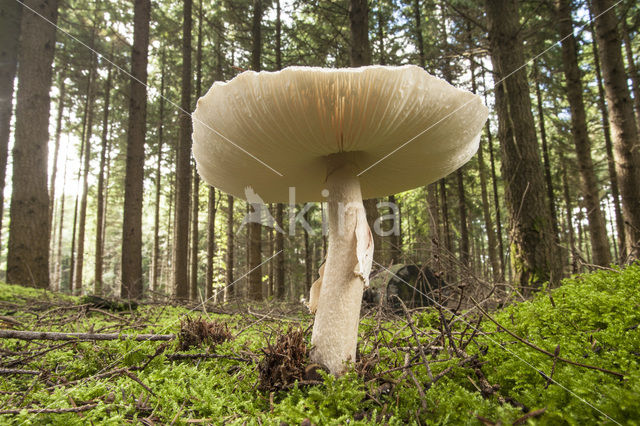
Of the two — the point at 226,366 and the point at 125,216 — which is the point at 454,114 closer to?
the point at 226,366

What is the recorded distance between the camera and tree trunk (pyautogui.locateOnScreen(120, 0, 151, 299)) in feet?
20.4

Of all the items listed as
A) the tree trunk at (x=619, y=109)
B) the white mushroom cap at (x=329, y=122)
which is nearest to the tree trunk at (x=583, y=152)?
the tree trunk at (x=619, y=109)

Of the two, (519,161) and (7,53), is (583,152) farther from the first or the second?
(7,53)

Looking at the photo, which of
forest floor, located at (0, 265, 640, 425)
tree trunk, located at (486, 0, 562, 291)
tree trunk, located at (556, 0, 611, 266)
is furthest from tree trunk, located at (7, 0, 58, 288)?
tree trunk, located at (556, 0, 611, 266)

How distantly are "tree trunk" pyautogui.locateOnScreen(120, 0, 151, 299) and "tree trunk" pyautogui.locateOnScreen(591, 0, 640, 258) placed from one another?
8140 millimetres

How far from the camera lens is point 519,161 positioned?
432 centimetres

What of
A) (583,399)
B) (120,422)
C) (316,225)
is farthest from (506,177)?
(316,225)

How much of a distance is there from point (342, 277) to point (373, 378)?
1.51 feet

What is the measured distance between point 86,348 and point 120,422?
100 centimetres

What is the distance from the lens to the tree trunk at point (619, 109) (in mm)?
5367

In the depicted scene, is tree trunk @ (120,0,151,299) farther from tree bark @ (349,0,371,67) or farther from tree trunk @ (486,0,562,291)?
tree trunk @ (486,0,562,291)

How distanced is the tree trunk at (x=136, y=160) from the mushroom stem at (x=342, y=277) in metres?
5.64

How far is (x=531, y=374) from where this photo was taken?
3.92 feet

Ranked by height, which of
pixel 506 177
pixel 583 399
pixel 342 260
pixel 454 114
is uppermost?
pixel 506 177
